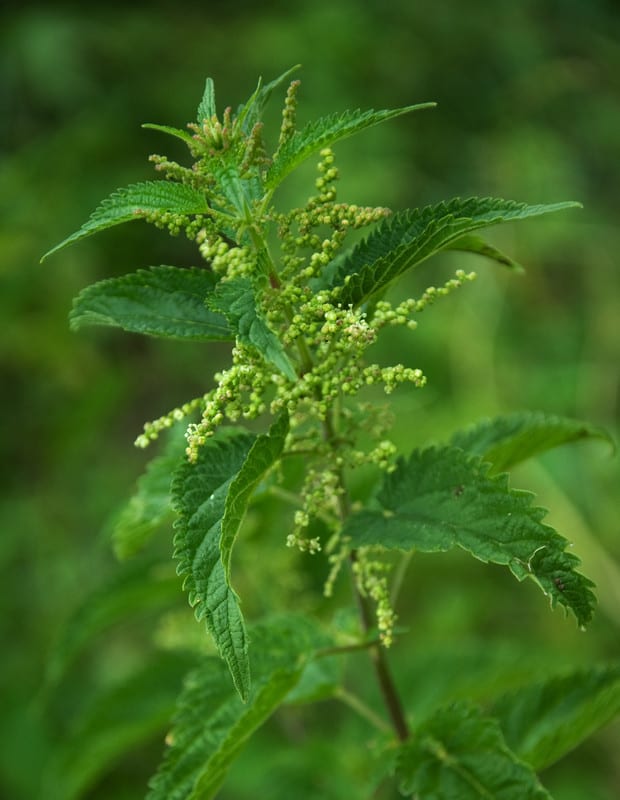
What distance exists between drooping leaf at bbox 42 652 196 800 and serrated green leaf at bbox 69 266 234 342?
109 cm

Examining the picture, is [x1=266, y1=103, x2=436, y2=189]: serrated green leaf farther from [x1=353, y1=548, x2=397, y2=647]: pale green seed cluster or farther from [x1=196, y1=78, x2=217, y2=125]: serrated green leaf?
[x1=353, y1=548, x2=397, y2=647]: pale green seed cluster

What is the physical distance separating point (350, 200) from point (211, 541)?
4166mm

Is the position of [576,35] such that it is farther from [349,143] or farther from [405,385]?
[405,385]

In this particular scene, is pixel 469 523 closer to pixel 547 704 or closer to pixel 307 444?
pixel 307 444

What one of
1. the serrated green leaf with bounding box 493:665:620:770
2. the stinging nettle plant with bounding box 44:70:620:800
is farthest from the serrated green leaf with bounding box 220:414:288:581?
the serrated green leaf with bounding box 493:665:620:770

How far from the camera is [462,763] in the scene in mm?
1607

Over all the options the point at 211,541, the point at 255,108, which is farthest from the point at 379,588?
the point at 255,108

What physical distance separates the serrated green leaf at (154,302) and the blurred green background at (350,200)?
3.69 ft

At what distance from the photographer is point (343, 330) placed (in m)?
1.34

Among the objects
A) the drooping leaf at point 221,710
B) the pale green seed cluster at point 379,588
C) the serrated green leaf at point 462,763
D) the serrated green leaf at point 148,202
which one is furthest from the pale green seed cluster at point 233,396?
the serrated green leaf at point 462,763

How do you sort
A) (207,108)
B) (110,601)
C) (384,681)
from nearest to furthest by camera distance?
(207,108) → (384,681) → (110,601)

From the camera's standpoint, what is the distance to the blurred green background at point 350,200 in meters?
3.89

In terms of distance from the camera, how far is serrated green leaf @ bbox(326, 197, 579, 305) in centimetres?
135

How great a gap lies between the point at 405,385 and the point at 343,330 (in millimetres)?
3409
